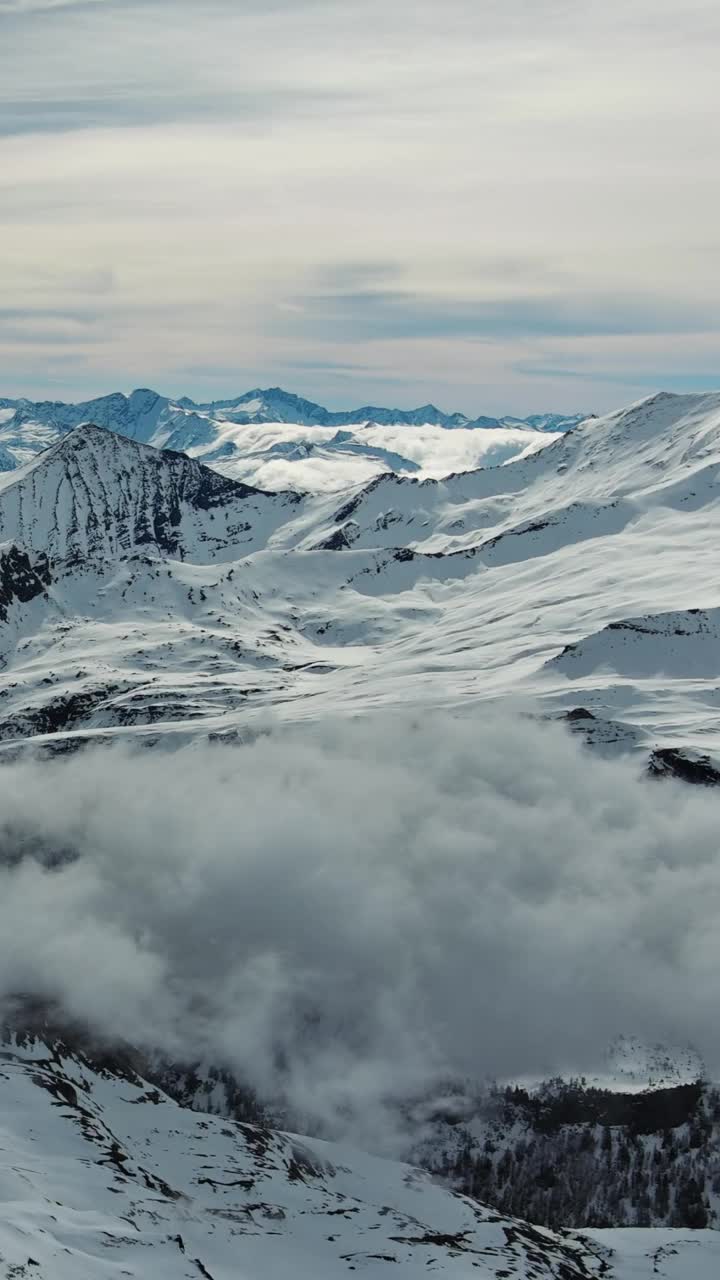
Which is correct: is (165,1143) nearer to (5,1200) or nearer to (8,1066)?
(8,1066)

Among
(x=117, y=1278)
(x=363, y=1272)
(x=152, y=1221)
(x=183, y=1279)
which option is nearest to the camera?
(x=117, y=1278)

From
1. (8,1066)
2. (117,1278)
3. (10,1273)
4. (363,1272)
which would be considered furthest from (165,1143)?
(10,1273)

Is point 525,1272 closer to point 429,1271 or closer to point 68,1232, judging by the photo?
point 429,1271

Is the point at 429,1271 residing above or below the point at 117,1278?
below

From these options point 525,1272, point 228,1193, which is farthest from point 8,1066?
point 525,1272

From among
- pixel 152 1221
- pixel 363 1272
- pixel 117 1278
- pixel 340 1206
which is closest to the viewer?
pixel 117 1278

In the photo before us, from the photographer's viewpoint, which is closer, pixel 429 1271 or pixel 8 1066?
pixel 429 1271

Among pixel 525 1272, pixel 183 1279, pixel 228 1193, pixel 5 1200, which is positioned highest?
pixel 5 1200

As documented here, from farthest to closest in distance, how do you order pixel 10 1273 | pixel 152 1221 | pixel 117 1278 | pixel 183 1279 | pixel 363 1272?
pixel 363 1272 < pixel 152 1221 < pixel 183 1279 < pixel 117 1278 < pixel 10 1273

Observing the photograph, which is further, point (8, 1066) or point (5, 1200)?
point (8, 1066)
